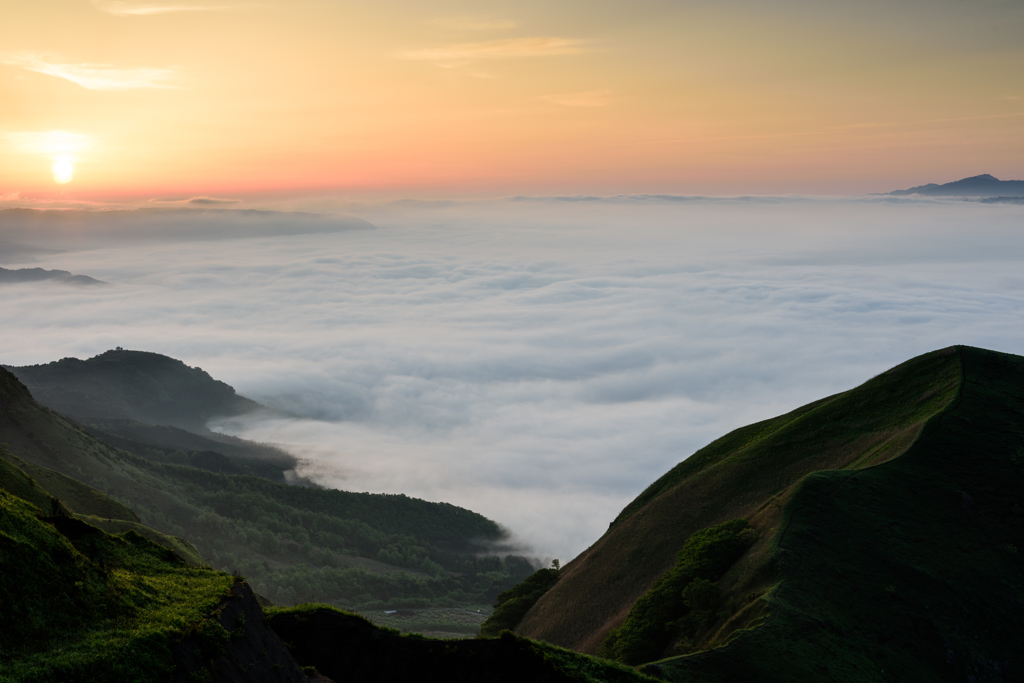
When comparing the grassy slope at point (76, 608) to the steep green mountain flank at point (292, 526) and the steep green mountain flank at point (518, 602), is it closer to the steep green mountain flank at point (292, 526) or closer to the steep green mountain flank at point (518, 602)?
the steep green mountain flank at point (518, 602)

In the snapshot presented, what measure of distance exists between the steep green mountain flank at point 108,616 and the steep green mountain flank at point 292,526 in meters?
65.4

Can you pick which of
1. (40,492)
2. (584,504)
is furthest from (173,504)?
(584,504)

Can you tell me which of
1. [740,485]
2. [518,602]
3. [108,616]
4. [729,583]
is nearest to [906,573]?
[729,583]

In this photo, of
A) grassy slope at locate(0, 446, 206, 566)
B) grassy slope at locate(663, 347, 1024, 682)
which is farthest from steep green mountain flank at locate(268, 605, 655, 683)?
grassy slope at locate(0, 446, 206, 566)

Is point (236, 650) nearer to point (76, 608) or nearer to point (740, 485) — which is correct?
point (76, 608)

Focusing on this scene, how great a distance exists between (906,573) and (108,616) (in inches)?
1227

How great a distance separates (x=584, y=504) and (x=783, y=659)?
174 metres

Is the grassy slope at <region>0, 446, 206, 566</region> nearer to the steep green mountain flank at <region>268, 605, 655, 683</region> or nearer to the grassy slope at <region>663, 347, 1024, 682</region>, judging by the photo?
the steep green mountain flank at <region>268, 605, 655, 683</region>

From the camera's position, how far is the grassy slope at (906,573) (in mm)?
26391

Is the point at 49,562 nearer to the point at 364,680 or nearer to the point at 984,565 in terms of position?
the point at 364,680

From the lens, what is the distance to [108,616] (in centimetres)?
1666

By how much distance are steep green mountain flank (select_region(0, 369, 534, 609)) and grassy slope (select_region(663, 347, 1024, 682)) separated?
74.0 m

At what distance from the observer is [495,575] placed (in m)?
135

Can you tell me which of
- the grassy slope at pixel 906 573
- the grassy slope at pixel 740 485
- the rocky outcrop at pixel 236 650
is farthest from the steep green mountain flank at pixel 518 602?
the rocky outcrop at pixel 236 650
